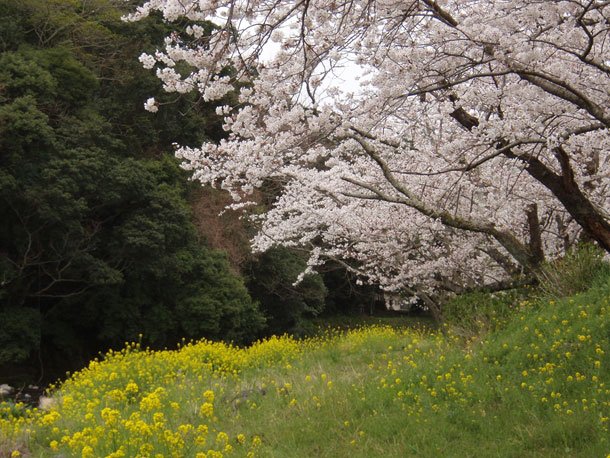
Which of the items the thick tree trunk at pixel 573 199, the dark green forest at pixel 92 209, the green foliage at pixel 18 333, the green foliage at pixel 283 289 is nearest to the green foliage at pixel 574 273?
the thick tree trunk at pixel 573 199

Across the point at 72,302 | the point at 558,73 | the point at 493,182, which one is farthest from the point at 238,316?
the point at 558,73

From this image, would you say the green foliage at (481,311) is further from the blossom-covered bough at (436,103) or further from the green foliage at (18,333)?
the green foliage at (18,333)

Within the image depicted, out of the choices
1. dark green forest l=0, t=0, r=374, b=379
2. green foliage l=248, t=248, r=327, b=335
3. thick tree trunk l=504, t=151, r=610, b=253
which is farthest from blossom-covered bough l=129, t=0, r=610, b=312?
green foliage l=248, t=248, r=327, b=335

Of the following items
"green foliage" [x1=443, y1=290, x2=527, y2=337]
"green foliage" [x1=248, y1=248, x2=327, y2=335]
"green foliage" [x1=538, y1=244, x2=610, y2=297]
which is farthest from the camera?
"green foliage" [x1=248, y1=248, x2=327, y2=335]

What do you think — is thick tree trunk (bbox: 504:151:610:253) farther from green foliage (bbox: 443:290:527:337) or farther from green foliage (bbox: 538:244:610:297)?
green foliage (bbox: 443:290:527:337)

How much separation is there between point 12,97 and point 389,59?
47.8ft

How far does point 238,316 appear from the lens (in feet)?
65.5

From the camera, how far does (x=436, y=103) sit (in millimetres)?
5949

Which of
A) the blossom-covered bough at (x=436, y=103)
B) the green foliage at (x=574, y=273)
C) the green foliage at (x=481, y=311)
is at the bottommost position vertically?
the green foliage at (x=481, y=311)

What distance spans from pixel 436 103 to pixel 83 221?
14.8 m

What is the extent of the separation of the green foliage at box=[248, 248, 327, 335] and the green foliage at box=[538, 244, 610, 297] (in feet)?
54.2

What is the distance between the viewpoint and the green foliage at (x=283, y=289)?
24281mm

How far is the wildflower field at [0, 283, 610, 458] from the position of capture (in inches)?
169

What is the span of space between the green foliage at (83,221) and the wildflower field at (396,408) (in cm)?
1009
